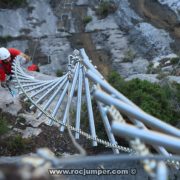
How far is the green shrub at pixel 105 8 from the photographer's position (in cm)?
2239

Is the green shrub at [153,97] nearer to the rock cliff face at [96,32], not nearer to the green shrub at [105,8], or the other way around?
the rock cliff face at [96,32]

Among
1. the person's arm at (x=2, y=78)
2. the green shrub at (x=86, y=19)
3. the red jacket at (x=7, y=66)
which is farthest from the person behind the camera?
the green shrub at (x=86, y=19)

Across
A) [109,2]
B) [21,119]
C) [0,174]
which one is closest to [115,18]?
[109,2]

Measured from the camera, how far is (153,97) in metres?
11.8

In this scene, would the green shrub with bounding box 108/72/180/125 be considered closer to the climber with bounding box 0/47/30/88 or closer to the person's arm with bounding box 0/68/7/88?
the climber with bounding box 0/47/30/88

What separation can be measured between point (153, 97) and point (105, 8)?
11274 mm

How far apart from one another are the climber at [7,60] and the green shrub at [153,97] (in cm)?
249

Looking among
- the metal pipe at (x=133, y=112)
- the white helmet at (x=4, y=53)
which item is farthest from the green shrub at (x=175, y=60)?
the metal pipe at (x=133, y=112)

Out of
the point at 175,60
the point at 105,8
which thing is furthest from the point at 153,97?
the point at 105,8

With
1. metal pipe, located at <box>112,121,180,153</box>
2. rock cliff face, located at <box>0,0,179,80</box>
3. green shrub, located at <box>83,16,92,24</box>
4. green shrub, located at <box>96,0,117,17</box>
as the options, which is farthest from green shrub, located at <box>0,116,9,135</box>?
green shrub, located at <box>96,0,117,17</box>

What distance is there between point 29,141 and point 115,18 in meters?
12.5

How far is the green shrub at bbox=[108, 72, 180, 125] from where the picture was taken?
1141 cm

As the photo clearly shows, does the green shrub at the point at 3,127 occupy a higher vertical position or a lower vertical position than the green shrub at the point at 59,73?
lower

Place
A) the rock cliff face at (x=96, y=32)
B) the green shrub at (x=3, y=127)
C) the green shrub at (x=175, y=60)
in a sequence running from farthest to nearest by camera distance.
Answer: the rock cliff face at (x=96, y=32), the green shrub at (x=175, y=60), the green shrub at (x=3, y=127)
